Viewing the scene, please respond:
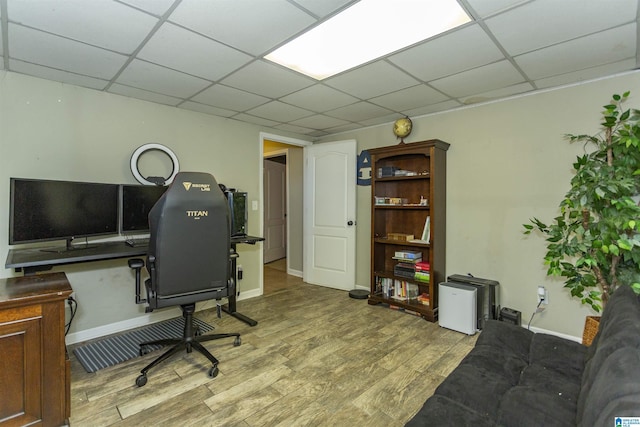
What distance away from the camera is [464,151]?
330cm

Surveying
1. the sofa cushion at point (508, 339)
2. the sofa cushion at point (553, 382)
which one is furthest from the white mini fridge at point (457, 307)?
the sofa cushion at point (553, 382)

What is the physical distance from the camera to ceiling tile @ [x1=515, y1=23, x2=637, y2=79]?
1909 millimetres

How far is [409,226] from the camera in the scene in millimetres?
3783

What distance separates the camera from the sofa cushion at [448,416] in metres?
1.09

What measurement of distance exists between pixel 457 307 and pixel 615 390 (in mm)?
2162

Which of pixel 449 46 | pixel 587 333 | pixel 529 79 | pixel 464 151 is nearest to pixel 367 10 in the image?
pixel 449 46

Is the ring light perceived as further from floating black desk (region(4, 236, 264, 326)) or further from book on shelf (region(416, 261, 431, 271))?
book on shelf (region(416, 261, 431, 271))

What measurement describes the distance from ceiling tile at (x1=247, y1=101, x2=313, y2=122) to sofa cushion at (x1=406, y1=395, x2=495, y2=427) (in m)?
2.87

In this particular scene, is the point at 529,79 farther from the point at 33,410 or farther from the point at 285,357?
the point at 33,410

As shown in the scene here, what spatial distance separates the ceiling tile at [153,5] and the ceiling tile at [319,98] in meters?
1.35

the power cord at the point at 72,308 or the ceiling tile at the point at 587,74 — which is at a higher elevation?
the ceiling tile at the point at 587,74

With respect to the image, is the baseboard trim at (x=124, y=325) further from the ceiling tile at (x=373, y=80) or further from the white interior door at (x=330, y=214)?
the ceiling tile at (x=373, y=80)

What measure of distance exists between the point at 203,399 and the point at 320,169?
3.22 meters

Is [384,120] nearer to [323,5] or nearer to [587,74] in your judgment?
[587,74]
